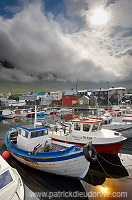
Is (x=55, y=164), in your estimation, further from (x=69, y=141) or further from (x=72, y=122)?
(x=72, y=122)

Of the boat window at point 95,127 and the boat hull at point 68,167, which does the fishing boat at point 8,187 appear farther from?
the boat window at point 95,127

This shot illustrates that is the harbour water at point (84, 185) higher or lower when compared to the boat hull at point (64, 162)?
lower

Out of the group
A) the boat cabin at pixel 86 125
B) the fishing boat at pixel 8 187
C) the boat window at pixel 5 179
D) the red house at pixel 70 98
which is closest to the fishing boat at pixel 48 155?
the fishing boat at pixel 8 187

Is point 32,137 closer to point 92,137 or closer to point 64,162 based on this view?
point 64,162

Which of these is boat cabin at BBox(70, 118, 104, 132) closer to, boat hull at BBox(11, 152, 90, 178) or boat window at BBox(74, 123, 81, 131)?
boat window at BBox(74, 123, 81, 131)

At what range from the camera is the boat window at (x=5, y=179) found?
5164 millimetres

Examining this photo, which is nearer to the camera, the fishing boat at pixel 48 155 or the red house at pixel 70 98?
the fishing boat at pixel 48 155

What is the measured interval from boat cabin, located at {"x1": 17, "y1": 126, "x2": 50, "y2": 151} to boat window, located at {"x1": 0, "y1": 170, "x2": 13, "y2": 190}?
11.8ft

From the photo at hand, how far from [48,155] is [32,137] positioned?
7.47 ft

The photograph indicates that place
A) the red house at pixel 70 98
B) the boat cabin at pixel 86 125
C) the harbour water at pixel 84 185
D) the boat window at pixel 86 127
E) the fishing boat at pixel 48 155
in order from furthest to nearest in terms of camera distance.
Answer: the red house at pixel 70 98 < the boat window at pixel 86 127 < the boat cabin at pixel 86 125 < the fishing boat at pixel 48 155 < the harbour water at pixel 84 185

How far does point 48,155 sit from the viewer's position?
805 centimetres

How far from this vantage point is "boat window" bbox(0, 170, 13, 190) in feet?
16.9

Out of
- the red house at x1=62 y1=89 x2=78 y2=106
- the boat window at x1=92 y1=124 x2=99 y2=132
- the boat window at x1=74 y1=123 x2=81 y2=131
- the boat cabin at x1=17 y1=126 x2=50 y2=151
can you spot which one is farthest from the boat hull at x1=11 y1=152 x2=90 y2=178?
the red house at x1=62 y1=89 x2=78 y2=106

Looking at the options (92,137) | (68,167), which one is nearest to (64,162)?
(68,167)
